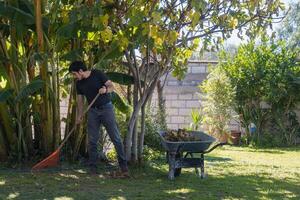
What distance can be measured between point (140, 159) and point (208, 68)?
30.1 ft

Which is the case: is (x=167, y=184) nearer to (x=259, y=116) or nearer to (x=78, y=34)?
(x=78, y=34)

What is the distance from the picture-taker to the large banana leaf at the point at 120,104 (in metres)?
8.71

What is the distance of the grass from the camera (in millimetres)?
5992

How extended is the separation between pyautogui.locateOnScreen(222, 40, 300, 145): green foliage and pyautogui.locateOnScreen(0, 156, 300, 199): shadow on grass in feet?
27.0

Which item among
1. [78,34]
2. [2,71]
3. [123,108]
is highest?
[78,34]

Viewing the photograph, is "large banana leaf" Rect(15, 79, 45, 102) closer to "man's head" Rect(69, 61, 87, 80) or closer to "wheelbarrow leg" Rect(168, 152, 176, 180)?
"man's head" Rect(69, 61, 87, 80)

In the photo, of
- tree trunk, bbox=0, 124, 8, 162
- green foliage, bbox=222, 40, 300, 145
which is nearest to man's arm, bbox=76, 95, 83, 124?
tree trunk, bbox=0, 124, 8, 162

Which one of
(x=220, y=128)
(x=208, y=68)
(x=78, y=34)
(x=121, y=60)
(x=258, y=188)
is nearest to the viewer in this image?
(x=258, y=188)

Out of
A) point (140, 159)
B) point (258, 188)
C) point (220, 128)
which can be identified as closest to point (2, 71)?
point (140, 159)

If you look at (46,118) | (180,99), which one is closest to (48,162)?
(46,118)

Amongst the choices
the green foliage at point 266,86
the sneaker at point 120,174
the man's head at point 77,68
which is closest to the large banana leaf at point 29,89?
the man's head at point 77,68

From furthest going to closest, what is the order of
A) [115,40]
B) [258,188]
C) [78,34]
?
[78,34], [115,40], [258,188]

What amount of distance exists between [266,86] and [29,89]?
32.2 feet

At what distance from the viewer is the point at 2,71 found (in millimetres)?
8336
